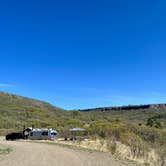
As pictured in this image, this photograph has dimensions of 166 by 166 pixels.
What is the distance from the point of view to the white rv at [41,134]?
49.8 m

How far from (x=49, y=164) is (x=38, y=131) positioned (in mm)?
30040

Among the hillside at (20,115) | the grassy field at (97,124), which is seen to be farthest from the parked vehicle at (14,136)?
the hillside at (20,115)

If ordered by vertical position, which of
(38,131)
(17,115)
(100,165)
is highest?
(17,115)

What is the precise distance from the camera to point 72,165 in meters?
21.7

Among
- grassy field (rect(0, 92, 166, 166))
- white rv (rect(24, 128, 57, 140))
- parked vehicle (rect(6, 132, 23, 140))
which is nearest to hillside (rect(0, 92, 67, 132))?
grassy field (rect(0, 92, 166, 166))

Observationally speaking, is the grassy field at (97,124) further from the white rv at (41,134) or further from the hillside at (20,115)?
the white rv at (41,134)

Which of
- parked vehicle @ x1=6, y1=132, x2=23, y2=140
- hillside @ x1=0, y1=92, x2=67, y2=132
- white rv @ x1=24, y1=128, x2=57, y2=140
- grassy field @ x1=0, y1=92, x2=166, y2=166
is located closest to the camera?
grassy field @ x1=0, y1=92, x2=166, y2=166

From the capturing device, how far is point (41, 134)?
5103 cm

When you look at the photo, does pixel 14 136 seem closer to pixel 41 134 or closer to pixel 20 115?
pixel 41 134

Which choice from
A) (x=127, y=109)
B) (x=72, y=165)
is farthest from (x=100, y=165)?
(x=127, y=109)

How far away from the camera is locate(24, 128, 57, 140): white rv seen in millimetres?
49812

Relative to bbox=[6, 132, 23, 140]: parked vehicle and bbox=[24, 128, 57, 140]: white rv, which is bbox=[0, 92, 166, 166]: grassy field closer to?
bbox=[24, 128, 57, 140]: white rv

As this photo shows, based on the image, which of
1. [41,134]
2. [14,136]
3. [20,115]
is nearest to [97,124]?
[41,134]

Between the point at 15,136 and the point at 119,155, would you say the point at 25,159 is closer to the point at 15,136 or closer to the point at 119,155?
the point at 119,155
